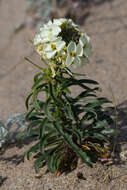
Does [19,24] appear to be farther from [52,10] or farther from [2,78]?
[2,78]

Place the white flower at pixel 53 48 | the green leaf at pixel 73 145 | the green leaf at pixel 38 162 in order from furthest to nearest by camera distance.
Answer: the green leaf at pixel 38 162 → the green leaf at pixel 73 145 → the white flower at pixel 53 48

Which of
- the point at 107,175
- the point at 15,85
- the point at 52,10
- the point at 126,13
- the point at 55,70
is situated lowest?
the point at 107,175

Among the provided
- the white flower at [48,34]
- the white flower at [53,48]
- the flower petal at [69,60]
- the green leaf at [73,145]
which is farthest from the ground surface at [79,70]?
the white flower at [48,34]

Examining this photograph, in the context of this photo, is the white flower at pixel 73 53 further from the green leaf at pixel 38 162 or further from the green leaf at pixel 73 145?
the green leaf at pixel 38 162

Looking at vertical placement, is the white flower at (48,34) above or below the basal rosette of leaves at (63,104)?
above

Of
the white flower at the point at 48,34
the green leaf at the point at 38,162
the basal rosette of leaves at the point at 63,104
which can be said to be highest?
the white flower at the point at 48,34

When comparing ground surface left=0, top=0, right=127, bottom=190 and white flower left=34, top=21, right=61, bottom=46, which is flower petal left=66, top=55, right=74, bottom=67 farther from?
ground surface left=0, top=0, right=127, bottom=190

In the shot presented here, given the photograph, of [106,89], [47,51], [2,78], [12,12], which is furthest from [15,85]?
[12,12]
